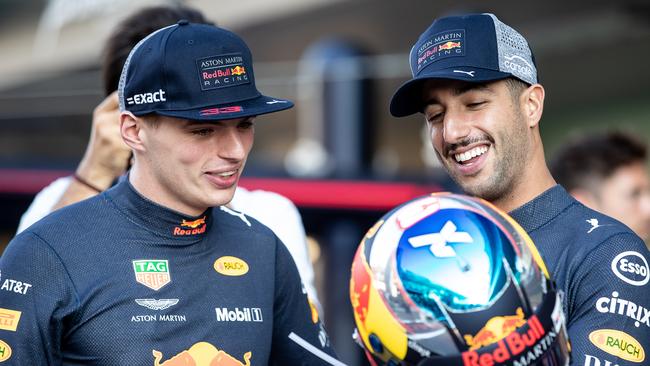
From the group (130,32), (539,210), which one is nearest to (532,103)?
(539,210)

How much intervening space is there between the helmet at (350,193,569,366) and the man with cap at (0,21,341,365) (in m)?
0.62

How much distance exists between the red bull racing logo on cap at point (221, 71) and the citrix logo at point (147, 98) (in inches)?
4.4

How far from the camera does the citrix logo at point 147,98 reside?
2.75 m

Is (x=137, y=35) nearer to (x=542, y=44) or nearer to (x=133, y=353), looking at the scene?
(x=133, y=353)

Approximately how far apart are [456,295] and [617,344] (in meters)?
0.61

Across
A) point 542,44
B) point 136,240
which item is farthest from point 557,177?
point 542,44

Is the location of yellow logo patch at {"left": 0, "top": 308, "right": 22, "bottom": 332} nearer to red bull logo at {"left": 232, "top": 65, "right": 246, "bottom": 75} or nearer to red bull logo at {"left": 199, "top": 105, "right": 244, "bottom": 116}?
red bull logo at {"left": 199, "top": 105, "right": 244, "bottom": 116}

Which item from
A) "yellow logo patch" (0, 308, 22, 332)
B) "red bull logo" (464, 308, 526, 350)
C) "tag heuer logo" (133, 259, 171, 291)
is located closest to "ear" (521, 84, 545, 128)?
"red bull logo" (464, 308, 526, 350)

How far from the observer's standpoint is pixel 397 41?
14.1 metres

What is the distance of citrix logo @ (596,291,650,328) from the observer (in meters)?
2.59

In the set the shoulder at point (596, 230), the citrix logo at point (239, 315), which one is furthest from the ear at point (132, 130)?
the shoulder at point (596, 230)

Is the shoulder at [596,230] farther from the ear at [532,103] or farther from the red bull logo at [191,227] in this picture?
the red bull logo at [191,227]

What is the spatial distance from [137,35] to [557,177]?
2613 millimetres

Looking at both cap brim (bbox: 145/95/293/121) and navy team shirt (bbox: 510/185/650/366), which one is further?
cap brim (bbox: 145/95/293/121)
